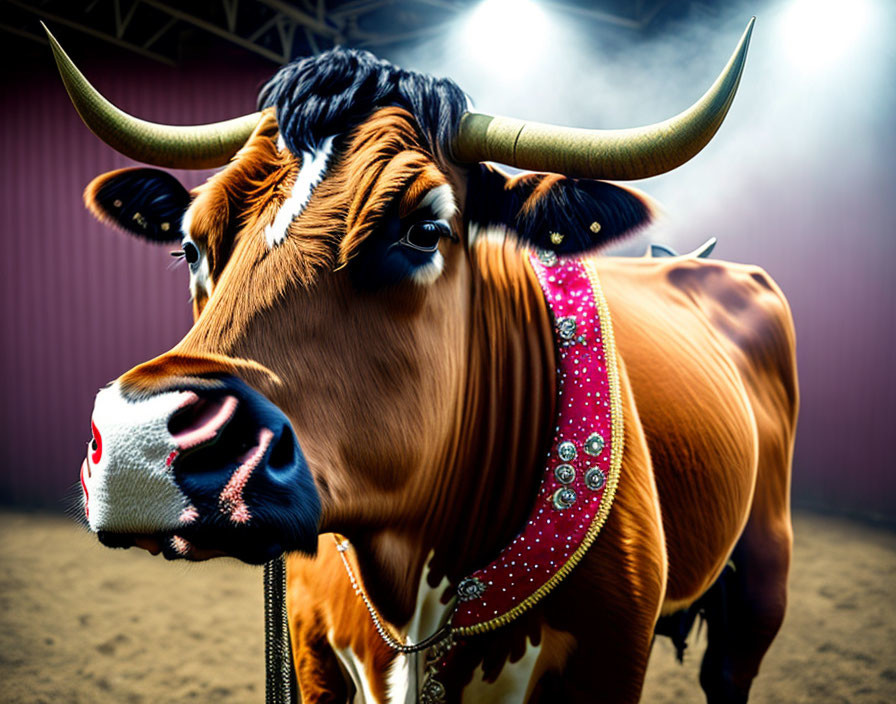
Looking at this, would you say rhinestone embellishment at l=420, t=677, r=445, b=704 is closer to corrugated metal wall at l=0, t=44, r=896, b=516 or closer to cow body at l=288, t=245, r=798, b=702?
cow body at l=288, t=245, r=798, b=702

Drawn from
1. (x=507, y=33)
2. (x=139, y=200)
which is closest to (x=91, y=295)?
(x=507, y=33)

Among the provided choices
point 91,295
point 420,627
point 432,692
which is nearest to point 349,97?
point 420,627

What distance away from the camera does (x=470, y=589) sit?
1251 millimetres

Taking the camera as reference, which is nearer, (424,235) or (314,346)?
(314,346)

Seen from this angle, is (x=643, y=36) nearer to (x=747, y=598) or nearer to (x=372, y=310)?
(x=747, y=598)

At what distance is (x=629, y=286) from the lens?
1.94 meters

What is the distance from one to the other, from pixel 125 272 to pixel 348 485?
227 inches

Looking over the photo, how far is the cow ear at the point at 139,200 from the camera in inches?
57.0

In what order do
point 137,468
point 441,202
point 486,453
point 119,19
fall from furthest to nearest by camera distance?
point 119,19, point 486,453, point 441,202, point 137,468

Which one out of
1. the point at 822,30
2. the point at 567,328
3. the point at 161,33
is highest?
the point at 822,30

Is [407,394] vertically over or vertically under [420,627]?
over

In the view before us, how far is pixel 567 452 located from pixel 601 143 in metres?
0.55

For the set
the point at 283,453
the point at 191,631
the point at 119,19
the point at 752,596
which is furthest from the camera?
the point at 119,19

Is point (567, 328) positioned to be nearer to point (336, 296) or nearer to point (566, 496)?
point (566, 496)
